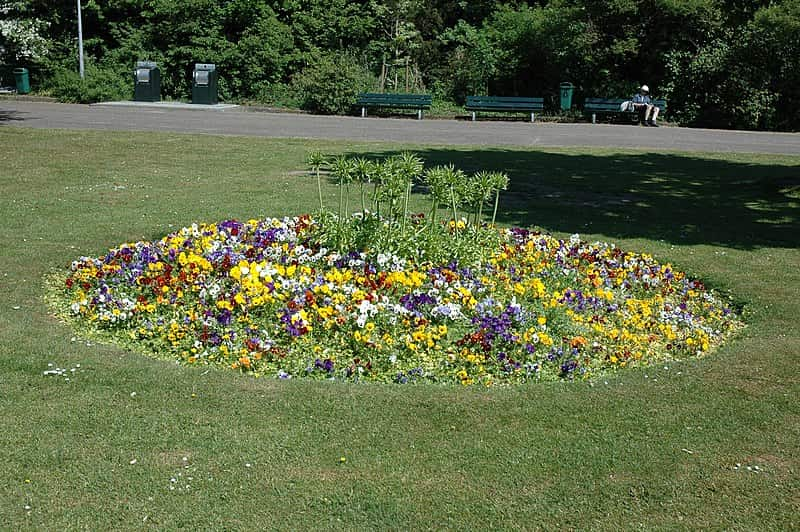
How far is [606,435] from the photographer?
496cm

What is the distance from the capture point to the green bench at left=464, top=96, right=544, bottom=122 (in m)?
26.3

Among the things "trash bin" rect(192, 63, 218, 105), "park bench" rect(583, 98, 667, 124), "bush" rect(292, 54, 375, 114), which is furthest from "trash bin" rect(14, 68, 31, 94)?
"park bench" rect(583, 98, 667, 124)

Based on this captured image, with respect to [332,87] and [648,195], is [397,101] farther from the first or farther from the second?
[648,195]

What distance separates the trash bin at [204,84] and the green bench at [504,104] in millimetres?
8247

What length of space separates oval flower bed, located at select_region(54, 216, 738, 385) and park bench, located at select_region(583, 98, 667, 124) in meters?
18.2

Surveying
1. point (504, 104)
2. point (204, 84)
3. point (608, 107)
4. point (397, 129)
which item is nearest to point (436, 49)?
point (504, 104)

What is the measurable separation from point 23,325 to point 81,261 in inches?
52.1

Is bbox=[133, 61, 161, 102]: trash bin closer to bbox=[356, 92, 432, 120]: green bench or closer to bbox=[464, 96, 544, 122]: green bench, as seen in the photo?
bbox=[356, 92, 432, 120]: green bench

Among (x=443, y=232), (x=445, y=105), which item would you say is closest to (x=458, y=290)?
(x=443, y=232)

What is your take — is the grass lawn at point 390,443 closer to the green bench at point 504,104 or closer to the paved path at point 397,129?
the paved path at point 397,129

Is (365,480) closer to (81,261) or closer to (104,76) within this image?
(81,261)

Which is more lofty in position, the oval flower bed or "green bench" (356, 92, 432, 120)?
"green bench" (356, 92, 432, 120)

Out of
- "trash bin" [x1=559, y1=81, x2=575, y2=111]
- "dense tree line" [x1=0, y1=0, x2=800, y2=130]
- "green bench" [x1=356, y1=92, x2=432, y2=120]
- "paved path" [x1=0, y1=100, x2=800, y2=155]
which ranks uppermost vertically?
"dense tree line" [x1=0, y1=0, x2=800, y2=130]

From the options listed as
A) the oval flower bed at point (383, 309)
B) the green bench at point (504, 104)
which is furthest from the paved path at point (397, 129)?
the oval flower bed at point (383, 309)
